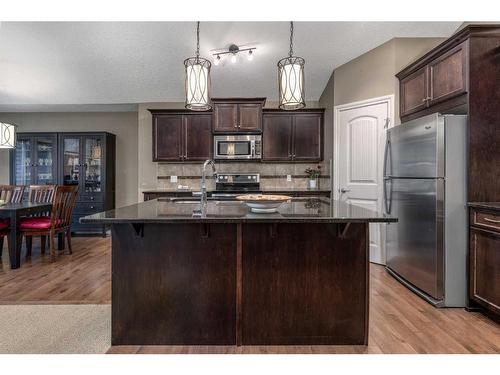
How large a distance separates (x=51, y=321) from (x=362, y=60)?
4314 millimetres

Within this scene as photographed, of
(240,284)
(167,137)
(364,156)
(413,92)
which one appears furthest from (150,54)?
(240,284)

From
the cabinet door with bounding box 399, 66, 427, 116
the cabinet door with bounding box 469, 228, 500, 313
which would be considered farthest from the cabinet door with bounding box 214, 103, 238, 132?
the cabinet door with bounding box 469, 228, 500, 313

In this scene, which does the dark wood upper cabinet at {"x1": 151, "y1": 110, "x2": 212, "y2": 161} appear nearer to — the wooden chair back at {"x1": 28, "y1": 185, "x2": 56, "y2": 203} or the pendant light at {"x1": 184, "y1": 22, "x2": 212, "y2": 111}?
the wooden chair back at {"x1": 28, "y1": 185, "x2": 56, "y2": 203}

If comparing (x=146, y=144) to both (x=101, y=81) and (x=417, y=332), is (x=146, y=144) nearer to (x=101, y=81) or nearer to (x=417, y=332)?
(x=101, y=81)

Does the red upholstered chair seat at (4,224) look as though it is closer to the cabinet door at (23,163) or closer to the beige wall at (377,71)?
the cabinet door at (23,163)

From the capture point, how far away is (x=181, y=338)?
6.51 ft

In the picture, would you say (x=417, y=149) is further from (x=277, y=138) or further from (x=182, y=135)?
(x=182, y=135)

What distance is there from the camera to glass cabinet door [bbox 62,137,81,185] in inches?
224

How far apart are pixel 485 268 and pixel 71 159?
6161mm

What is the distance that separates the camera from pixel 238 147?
503 centimetres

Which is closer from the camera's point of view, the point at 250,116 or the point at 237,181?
the point at 250,116

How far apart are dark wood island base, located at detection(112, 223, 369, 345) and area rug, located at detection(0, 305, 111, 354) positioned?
0.87 ft

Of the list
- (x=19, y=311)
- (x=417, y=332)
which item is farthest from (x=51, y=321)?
(x=417, y=332)

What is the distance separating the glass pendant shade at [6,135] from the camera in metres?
4.11
